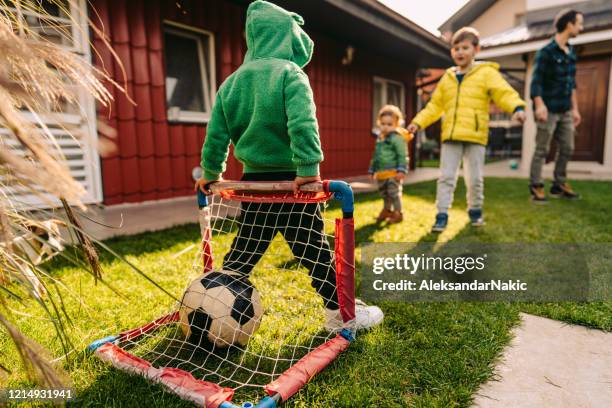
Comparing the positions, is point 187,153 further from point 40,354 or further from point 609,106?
point 609,106

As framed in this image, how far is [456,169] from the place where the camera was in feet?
12.4

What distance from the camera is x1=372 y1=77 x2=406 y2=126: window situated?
9805 mm

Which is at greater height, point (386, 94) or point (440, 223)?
point (386, 94)

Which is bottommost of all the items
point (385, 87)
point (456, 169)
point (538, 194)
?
point (538, 194)

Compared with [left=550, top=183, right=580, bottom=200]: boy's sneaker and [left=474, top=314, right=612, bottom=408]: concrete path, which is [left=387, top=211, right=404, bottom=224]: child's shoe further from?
[left=550, top=183, right=580, bottom=200]: boy's sneaker

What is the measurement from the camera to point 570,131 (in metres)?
5.13

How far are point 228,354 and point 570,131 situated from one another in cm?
517

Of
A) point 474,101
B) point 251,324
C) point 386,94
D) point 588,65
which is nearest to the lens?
point 251,324

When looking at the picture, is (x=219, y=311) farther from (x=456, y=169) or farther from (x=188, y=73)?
(x=188, y=73)

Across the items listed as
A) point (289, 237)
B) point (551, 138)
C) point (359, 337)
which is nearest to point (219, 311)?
point (289, 237)

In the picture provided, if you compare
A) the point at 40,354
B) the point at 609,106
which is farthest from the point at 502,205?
the point at 609,106

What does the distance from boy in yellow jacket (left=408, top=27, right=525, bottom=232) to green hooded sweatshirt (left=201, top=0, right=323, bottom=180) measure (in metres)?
2.04

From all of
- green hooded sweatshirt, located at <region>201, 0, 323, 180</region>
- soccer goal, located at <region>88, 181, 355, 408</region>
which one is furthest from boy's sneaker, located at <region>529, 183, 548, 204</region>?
green hooded sweatshirt, located at <region>201, 0, 323, 180</region>

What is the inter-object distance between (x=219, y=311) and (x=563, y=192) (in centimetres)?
539
